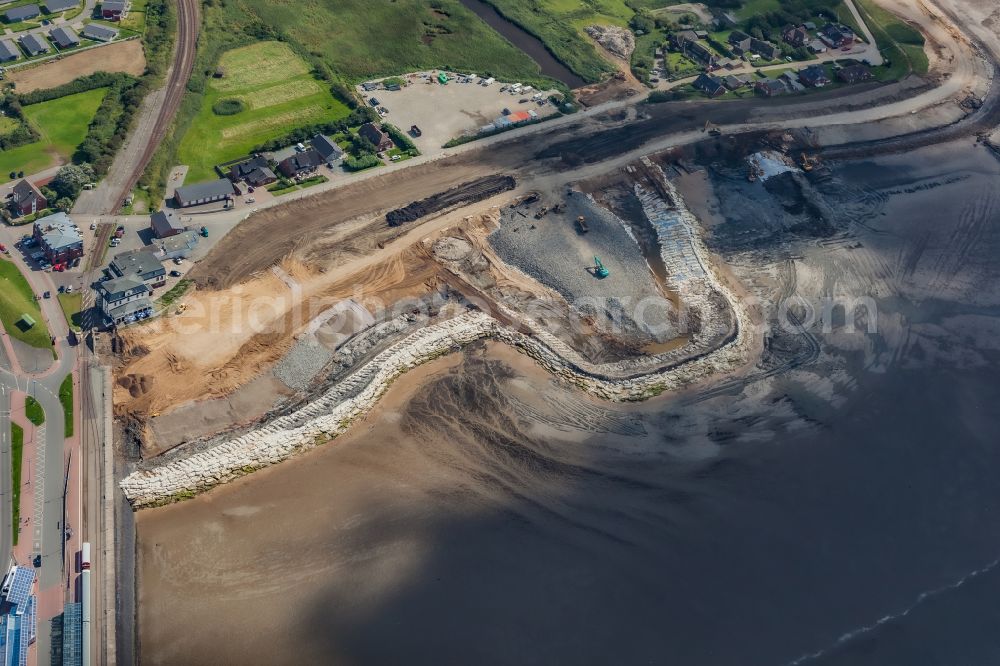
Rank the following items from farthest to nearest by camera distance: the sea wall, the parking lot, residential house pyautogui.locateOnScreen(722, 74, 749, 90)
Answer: residential house pyautogui.locateOnScreen(722, 74, 749, 90), the parking lot, the sea wall

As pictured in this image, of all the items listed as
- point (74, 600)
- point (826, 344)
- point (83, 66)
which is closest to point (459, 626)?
point (74, 600)

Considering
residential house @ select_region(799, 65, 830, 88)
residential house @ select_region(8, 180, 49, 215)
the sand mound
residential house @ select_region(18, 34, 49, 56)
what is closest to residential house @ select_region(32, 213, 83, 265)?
residential house @ select_region(8, 180, 49, 215)

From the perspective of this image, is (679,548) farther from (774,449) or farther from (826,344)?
(826,344)

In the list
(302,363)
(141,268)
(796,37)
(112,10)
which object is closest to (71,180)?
(141,268)

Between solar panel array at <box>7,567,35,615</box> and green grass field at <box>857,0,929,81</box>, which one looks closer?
solar panel array at <box>7,567,35,615</box>

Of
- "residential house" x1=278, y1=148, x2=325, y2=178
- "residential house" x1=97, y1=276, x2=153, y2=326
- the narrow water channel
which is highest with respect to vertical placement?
the narrow water channel

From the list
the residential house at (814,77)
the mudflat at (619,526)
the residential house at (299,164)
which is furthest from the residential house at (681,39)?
the residential house at (299,164)

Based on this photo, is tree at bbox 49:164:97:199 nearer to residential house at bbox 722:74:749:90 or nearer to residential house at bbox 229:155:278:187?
residential house at bbox 229:155:278:187
